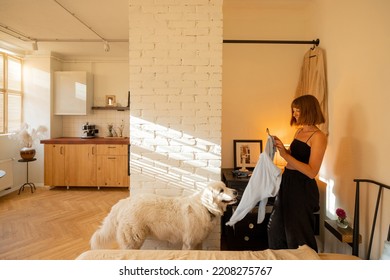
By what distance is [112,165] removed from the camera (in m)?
4.45

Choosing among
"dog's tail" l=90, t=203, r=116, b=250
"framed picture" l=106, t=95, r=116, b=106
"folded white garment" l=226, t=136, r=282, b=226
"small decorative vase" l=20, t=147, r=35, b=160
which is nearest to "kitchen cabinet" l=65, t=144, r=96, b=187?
"small decorative vase" l=20, t=147, r=35, b=160

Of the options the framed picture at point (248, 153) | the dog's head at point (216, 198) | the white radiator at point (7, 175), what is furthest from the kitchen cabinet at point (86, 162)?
the dog's head at point (216, 198)

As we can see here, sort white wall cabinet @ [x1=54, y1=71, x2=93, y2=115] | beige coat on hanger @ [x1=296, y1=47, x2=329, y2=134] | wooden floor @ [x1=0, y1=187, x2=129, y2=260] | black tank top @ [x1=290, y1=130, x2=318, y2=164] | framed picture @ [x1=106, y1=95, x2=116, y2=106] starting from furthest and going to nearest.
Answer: framed picture @ [x1=106, y1=95, x2=116, y2=106], white wall cabinet @ [x1=54, y1=71, x2=93, y2=115], wooden floor @ [x1=0, y1=187, x2=129, y2=260], beige coat on hanger @ [x1=296, y1=47, x2=329, y2=134], black tank top @ [x1=290, y1=130, x2=318, y2=164]

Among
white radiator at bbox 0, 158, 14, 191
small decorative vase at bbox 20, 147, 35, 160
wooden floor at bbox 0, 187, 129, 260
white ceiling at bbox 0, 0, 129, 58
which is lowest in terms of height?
wooden floor at bbox 0, 187, 129, 260

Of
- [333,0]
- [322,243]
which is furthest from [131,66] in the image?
[322,243]

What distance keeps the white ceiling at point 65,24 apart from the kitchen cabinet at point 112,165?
5.73 feet

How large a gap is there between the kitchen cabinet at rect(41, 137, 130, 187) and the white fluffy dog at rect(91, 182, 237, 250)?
283 cm

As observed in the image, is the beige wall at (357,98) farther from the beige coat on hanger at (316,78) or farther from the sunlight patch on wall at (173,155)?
the sunlight patch on wall at (173,155)

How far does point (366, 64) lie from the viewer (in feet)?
5.35

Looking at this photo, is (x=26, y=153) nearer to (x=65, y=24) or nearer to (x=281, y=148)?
(x=65, y=24)

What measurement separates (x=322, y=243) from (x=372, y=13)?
194 cm

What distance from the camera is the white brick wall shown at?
1858mm

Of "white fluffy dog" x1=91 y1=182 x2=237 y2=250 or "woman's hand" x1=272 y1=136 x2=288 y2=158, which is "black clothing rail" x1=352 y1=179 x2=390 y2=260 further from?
"white fluffy dog" x1=91 y1=182 x2=237 y2=250

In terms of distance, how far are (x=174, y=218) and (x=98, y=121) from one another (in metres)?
3.87
